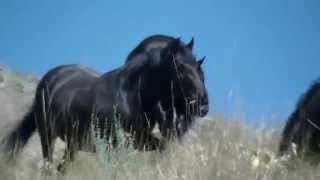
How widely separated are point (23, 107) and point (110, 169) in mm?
6569

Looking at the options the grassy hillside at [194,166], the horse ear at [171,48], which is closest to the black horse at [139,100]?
the horse ear at [171,48]

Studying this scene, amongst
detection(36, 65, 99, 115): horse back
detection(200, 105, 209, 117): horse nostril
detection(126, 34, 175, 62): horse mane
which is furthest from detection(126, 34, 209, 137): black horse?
detection(36, 65, 99, 115): horse back

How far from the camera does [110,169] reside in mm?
5695

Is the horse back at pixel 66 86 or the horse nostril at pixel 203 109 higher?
the horse back at pixel 66 86

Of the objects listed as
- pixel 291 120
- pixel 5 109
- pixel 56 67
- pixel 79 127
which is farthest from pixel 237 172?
pixel 5 109

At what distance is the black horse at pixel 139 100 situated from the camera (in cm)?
799

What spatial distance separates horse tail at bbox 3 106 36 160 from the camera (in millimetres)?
9422

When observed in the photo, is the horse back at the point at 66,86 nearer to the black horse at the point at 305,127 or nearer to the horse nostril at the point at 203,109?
the horse nostril at the point at 203,109

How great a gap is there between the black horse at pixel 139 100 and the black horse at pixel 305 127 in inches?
42.2

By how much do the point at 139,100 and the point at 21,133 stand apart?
7.40 ft

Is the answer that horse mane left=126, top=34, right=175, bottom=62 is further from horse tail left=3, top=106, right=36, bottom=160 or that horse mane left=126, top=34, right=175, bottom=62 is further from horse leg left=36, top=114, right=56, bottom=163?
horse tail left=3, top=106, right=36, bottom=160

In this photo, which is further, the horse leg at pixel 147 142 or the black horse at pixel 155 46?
the black horse at pixel 155 46

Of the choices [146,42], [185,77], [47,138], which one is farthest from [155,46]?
[47,138]

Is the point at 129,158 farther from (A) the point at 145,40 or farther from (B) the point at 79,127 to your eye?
(A) the point at 145,40
